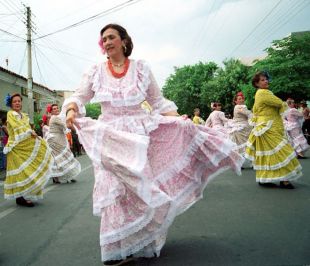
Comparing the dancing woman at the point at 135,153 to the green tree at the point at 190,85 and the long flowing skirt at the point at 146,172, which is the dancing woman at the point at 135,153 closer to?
the long flowing skirt at the point at 146,172

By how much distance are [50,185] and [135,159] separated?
682 cm

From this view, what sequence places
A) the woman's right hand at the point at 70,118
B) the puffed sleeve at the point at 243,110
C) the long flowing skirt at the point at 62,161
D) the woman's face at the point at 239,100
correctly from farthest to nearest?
the puffed sleeve at the point at 243,110 → the woman's face at the point at 239,100 → the long flowing skirt at the point at 62,161 → the woman's right hand at the point at 70,118

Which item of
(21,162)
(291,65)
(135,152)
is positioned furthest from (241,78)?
(135,152)

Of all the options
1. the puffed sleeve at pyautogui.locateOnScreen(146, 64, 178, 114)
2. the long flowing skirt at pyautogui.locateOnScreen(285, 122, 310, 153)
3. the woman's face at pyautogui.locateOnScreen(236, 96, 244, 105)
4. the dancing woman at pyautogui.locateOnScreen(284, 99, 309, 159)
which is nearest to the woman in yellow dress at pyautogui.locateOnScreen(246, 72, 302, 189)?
the woman's face at pyautogui.locateOnScreen(236, 96, 244, 105)

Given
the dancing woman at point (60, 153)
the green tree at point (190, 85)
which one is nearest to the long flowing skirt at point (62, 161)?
the dancing woman at point (60, 153)

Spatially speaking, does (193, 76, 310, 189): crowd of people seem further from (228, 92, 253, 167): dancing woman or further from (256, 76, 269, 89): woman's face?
(228, 92, 253, 167): dancing woman

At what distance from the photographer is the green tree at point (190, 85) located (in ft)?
198

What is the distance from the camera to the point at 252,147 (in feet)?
24.9

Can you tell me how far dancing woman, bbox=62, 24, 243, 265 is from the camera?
314cm

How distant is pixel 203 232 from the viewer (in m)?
4.36

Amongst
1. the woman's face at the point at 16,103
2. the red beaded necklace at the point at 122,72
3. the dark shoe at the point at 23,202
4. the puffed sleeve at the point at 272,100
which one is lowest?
the dark shoe at the point at 23,202

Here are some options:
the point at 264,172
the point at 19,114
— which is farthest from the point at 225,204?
the point at 19,114

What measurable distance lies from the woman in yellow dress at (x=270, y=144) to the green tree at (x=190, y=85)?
5041 cm

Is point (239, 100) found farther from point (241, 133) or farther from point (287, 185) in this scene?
point (287, 185)
